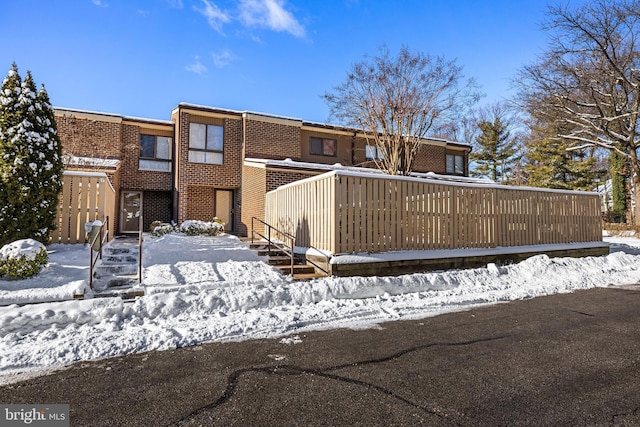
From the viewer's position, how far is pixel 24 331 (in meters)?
4.50

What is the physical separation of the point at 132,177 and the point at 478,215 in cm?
1509

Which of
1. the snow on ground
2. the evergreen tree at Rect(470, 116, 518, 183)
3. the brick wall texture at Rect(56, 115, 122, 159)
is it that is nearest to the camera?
the snow on ground

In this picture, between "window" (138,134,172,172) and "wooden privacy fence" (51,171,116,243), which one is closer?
"wooden privacy fence" (51,171,116,243)

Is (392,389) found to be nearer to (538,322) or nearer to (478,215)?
(538,322)

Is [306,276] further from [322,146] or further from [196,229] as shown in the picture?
[322,146]

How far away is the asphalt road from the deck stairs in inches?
113

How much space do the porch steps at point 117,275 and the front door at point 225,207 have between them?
8700 mm

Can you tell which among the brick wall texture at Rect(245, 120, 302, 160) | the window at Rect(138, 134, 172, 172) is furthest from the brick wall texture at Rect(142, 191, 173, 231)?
the brick wall texture at Rect(245, 120, 302, 160)

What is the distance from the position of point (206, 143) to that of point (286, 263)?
1031cm

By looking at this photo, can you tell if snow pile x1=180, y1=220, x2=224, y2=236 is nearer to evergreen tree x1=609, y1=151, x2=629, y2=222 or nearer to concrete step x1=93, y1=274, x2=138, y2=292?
concrete step x1=93, y1=274, x2=138, y2=292

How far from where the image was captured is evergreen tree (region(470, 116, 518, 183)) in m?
33.8

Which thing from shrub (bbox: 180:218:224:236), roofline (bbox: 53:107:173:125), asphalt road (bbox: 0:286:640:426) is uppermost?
roofline (bbox: 53:107:173:125)

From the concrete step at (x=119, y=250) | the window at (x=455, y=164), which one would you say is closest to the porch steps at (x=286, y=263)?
the concrete step at (x=119, y=250)

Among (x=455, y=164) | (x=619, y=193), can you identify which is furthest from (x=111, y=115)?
(x=619, y=193)
